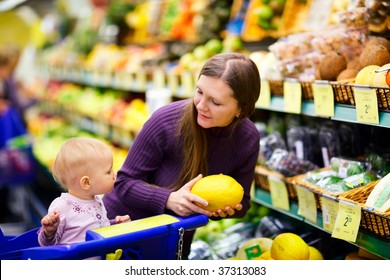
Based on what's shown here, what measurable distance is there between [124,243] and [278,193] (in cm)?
117

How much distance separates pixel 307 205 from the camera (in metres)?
2.37

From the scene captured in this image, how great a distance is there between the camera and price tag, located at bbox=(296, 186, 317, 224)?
7.63ft

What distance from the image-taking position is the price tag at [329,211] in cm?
216

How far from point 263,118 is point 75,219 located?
177cm

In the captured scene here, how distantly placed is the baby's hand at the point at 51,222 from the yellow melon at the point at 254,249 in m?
1.01

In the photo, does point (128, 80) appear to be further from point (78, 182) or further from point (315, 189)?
point (78, 182)

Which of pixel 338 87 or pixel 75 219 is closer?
pixel 75 219

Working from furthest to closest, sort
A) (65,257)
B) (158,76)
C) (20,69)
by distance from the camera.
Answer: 1. (20,69)
2. (158,76)
3. (65,257)

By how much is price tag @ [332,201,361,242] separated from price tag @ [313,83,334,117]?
0.41m

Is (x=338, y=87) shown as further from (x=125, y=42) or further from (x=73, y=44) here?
(x=73, y=44)

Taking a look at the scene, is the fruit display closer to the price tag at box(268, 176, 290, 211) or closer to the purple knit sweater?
the price tag at box(268, 176, 290, 211)
